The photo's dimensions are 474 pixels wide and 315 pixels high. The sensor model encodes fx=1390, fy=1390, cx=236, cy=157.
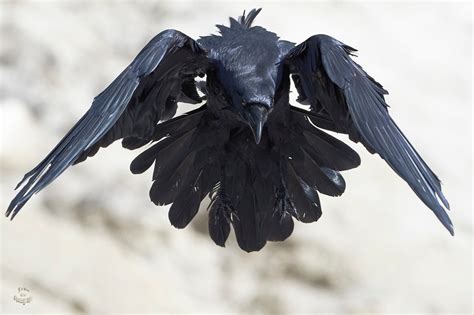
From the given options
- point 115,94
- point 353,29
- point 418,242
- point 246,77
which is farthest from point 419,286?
point 115,94

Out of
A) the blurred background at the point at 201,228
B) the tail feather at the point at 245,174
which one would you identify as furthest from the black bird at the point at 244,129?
the blurred background at the point at 201,228

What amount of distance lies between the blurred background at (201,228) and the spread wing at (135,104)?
10.4ft

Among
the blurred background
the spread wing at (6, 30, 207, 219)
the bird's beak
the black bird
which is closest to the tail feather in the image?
the black bird

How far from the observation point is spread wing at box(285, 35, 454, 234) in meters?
6.22

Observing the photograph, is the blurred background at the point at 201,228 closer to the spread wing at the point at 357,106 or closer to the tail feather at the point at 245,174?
the tail feather at the point at 245,174

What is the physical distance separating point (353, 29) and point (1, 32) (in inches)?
118

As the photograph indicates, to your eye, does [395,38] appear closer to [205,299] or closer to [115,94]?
[205,299]

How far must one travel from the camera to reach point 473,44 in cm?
1212

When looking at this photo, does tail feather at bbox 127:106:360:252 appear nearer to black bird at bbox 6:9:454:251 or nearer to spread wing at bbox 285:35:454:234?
black bird at bbox 6:9:454:251

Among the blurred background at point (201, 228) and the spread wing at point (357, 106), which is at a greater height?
the blurred background at point (201, 228)

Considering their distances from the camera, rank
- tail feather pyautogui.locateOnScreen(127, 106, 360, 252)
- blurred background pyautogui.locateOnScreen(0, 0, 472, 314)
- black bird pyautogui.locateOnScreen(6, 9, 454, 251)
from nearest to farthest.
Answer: black bird pyautogui.locateOnScreen(6, 9, 454, 251)
tail feather pyautogui.locateOnScreen(127, 106, 360, 252)
blurred background pyautogui.locateOnScreen(0, 0, 472, 314)

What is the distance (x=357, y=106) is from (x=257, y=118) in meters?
0.57

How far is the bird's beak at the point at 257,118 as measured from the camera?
6660mm

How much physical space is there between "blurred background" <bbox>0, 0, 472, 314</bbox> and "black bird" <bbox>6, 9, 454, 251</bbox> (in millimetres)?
2656
